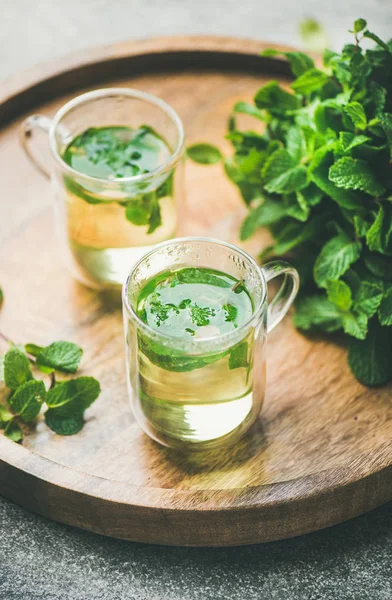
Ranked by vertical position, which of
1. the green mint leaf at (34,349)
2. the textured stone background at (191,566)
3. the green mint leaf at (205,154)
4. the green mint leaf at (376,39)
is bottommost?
the textured stone background at (191,566)

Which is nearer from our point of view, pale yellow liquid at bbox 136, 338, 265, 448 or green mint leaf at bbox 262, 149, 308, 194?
pale yellow liquid at bbox 136, 338, 265, 448

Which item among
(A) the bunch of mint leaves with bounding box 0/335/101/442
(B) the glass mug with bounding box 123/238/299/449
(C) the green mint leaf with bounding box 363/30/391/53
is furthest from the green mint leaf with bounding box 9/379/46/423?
(C) the green mint leaf with bounding box 363/30/391/53

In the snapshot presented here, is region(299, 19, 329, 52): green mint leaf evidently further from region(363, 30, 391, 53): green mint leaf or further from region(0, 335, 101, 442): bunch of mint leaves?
region(0, 335, 101, 442): bunch of mint leaves

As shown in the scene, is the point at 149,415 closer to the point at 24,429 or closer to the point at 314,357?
the point at 24,429

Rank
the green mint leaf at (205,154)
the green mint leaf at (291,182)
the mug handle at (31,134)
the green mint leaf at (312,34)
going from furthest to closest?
the green mint leaf at (312,34)
the green mint leaf at (205,154)
the mug handle at (31,134)
the green mint leaf at (291,182)

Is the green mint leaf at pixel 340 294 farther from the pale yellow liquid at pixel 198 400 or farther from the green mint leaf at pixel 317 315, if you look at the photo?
the pale yellow liquid at pixel 198 400

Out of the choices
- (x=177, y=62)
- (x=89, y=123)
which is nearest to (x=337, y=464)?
(x=89, y=123)

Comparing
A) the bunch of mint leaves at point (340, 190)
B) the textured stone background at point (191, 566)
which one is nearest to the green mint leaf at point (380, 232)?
the bunch of mint leaves at point (340, 190)
